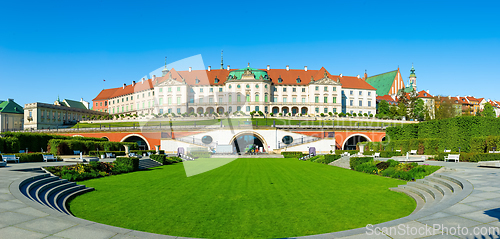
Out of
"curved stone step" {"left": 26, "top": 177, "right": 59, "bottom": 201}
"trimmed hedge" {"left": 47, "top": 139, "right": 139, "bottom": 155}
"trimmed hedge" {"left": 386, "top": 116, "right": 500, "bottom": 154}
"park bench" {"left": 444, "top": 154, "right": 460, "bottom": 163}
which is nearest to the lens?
"curved stone step" {"left": 26, "top": 177, "right": 59, "bottom": 201}

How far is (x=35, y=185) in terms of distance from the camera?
39.9 feet

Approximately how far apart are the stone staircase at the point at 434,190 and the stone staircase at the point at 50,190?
12.0m

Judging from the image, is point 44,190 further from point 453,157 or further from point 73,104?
point 73,104

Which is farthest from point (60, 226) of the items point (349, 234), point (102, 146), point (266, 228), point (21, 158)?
point (102, 146)

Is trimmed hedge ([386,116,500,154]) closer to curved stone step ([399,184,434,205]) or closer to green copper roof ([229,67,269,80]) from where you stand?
curved stone step ([399,184,434,205])

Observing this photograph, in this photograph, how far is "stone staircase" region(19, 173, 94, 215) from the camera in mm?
10477

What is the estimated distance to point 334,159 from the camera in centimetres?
3177

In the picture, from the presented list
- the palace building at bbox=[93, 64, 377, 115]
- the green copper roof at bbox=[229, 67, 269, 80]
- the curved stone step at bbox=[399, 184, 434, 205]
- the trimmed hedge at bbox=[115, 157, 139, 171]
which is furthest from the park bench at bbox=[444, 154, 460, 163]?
the green copper roof at bbox=[229, 67, 269, 80]

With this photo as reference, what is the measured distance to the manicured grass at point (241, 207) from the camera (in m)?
8.46

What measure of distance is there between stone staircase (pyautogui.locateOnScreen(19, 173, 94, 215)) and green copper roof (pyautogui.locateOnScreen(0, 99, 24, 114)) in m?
97.1

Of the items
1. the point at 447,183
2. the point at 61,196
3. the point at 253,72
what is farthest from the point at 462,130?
the point at 253,72

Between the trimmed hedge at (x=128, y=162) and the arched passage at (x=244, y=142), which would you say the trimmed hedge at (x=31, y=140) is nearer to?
the trimmed hedge at (x=128, y=162)

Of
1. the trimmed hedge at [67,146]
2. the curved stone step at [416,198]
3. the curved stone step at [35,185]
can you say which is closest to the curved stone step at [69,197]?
the curved stone step at [35,185]

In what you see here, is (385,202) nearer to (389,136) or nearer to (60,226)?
(60,226)
